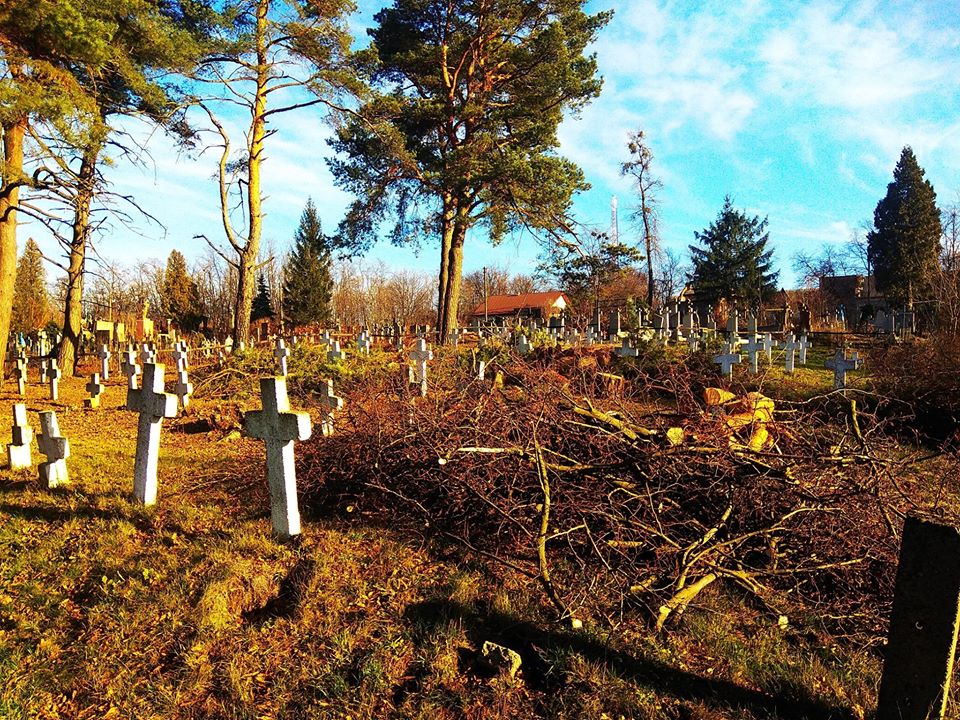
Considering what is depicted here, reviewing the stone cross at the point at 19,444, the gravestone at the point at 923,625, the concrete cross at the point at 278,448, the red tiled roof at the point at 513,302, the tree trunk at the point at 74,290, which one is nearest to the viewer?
the gravestone at the point at 923,625

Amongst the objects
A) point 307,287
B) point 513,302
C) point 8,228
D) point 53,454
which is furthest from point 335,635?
point 513,302

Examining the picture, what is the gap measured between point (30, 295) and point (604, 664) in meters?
45.0

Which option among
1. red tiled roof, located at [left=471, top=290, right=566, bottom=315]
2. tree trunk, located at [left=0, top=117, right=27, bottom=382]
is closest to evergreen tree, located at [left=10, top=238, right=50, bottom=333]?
tree trunk, located at [left=0, top=117, right=27, bottom=382]

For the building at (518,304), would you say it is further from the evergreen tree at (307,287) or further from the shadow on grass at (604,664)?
the shadow on grass at (604,664)

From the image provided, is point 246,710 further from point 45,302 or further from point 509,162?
point 45,302

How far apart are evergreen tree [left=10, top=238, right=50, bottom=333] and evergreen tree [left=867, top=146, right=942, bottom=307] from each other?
171 feet

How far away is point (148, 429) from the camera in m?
4.66

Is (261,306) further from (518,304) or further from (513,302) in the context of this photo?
(513,302)

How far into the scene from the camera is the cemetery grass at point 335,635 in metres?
2.73

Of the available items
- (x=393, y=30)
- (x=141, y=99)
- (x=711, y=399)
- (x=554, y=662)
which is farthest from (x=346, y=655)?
(x=393, y=30)

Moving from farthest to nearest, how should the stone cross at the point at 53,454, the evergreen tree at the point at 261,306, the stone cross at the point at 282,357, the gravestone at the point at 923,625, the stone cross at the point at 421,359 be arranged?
the evergreen tree at the point at 261,306 < the stone cross at the point at 282,357 < the stone cross at the point at 421,359 < the stone cross at the point at 53,454 < the gravestone at the point at 923,625

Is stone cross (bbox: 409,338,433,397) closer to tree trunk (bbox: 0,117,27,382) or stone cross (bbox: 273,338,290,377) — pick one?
stone cross (bbox: 273,338,290,377)

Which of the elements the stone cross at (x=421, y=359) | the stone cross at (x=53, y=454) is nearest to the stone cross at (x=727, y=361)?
the stone cross at (x=421, y=359)

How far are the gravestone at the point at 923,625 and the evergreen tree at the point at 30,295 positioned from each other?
3970cm
